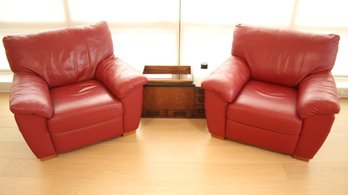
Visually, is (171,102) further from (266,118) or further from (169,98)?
(266,118)

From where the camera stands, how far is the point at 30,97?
6.70ft

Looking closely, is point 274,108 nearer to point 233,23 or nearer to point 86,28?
point 233,23

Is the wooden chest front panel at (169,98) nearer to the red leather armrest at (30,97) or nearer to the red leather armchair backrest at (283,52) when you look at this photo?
the red leather armchair backrest at (283,52)

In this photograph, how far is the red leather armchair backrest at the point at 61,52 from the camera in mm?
2344

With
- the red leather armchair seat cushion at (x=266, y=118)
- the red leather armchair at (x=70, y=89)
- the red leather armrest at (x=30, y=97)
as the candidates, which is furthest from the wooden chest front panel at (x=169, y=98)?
the red leather armrest at (x=30, y=97)

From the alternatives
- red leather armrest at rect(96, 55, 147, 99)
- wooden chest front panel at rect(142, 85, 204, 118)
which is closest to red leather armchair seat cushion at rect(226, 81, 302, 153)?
wooden chest front panel at rect(142, 85, 204, 118)

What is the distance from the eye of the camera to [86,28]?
257 centimetres

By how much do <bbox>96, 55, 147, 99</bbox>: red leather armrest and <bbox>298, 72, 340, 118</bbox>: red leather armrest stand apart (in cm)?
128

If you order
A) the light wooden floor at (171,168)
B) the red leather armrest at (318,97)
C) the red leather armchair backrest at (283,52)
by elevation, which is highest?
the red leather armchair backrest at (283,52)

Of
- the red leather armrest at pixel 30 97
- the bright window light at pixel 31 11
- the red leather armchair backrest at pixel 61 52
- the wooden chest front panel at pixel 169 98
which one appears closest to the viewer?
the red leather armrest at pixel 30 97

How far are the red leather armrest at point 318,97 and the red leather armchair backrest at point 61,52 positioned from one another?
5.90 ft

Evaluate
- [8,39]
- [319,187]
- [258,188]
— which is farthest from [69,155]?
[319,187]

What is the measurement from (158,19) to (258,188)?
6.76 feet

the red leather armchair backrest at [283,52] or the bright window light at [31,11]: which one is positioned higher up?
the bright window light at [31,11]
